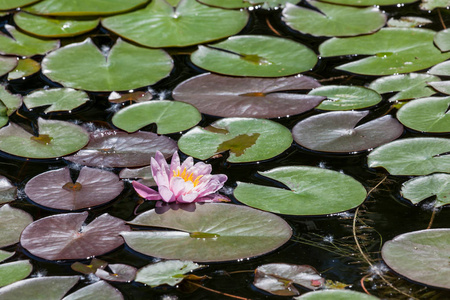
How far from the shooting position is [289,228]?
7.06 ft

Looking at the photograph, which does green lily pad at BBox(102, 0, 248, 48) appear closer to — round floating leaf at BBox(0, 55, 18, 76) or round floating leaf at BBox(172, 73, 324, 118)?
round floating leaf at BBox(172, 73, 324, 118)

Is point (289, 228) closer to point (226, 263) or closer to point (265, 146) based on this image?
point (226, 263)

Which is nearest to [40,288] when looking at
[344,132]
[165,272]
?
[165,272]

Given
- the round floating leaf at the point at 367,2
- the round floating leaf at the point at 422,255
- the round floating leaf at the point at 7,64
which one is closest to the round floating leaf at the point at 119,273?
the round floating leaf at the point at 422,255

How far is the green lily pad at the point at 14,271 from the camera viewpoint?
1961 millimetres

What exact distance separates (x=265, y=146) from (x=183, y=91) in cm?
65

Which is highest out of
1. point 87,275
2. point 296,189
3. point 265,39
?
point 265,39

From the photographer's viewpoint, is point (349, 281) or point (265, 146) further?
point (265, 146)

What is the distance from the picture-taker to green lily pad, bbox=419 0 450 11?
3.85 meters

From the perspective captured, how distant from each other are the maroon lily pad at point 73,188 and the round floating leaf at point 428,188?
3.66 ft

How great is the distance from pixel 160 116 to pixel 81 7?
1304mm

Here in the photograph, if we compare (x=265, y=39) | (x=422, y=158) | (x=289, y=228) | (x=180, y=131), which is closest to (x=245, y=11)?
(x=265, y=39)

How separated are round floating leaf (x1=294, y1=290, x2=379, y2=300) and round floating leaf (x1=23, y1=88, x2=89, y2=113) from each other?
161 cm

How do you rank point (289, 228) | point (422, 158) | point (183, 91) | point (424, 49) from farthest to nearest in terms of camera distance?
point (424, 49), point (183, 91), point (422, 158), point (289, 228)
